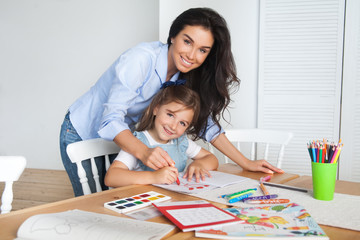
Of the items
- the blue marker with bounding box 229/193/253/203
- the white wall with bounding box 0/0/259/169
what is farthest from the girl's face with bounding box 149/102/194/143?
the white wall with bounding box 0/0/259/169

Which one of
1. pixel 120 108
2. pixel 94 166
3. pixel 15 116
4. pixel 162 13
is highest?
pixel 162 13

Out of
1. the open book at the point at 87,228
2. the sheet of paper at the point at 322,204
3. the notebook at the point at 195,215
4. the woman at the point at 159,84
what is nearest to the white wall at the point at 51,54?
the woman at the point at 159,84

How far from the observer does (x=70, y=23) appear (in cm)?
420

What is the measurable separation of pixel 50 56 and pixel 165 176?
12.0ft

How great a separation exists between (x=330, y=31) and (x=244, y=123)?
3.18 ft

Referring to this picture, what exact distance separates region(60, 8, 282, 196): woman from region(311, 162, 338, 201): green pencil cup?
0.36 m

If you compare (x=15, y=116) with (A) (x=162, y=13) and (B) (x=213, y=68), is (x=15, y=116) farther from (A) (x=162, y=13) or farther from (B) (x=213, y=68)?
(B) (x=213, y=68)

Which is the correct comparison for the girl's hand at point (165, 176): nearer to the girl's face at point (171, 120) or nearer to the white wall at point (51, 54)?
the girl's face at point (171, 120)

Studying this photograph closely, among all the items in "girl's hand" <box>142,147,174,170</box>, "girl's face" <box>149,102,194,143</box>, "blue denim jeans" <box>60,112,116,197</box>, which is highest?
"girl's face" <box>149,102,194,143</box>

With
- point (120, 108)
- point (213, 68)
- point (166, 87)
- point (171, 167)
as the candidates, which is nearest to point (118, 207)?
point (171, 167)

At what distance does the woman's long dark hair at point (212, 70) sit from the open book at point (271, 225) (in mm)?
753

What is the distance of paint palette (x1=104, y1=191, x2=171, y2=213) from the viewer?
857 mm

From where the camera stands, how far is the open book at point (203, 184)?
1037 millimetres

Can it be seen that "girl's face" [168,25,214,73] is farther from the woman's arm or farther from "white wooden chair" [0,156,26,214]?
"white wooden chair" [0,156,26,214]
